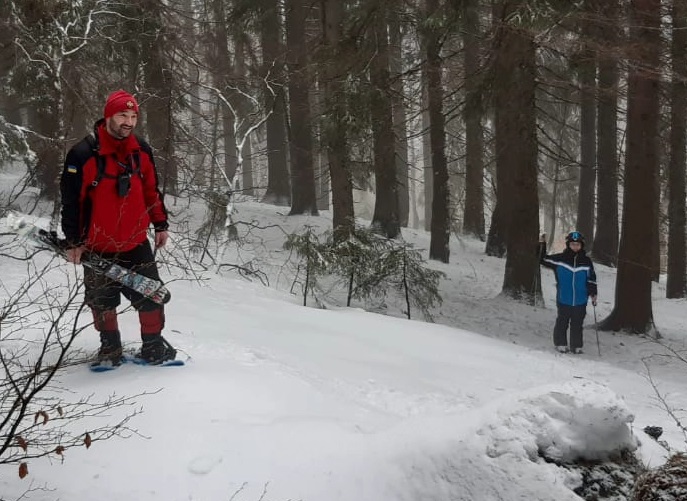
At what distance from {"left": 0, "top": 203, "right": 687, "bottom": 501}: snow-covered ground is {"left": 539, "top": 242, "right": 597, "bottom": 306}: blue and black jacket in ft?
7.26

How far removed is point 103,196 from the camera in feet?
13.0

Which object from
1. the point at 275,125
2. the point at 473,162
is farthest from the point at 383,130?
the point at 275,125

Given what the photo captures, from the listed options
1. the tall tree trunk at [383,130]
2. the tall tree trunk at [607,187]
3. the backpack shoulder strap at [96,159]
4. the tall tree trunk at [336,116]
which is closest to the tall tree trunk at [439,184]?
the tall tree trunk at [383,130]

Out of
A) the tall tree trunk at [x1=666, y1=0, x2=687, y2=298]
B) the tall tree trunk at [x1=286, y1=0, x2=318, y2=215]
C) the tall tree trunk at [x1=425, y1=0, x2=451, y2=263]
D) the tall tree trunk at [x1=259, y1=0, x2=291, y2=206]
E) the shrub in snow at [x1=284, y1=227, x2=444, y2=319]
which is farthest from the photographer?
the tall tree trunk at [x1=259, y1=0, x2=291, y2=206]

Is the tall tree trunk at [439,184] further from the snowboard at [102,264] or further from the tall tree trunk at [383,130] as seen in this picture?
the snowboard at [102,264]

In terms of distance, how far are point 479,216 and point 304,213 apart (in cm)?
537

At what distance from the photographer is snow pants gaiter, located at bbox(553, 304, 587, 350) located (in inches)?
353

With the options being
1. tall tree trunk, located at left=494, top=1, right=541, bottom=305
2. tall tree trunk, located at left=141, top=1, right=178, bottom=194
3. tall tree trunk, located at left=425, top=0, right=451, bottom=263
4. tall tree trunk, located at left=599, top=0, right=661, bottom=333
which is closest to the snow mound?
tall tree trunk, located at left=599, top=0, right=661, bottom=333

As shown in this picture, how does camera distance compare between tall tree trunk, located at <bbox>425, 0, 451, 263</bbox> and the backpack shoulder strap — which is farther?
tall tree trunk, located at <bbox>425, 0, 451, 263</bbox>

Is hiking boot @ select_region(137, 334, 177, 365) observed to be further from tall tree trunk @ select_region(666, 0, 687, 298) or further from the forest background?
tall tree trunk @ select_region(666, 0, 687, 298)

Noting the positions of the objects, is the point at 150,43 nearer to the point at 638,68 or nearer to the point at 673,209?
the point at 638,68

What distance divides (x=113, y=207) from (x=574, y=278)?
272 inches

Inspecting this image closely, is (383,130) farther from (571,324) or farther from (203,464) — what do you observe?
(203,464)

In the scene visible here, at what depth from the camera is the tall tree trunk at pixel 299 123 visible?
15.3 meters
